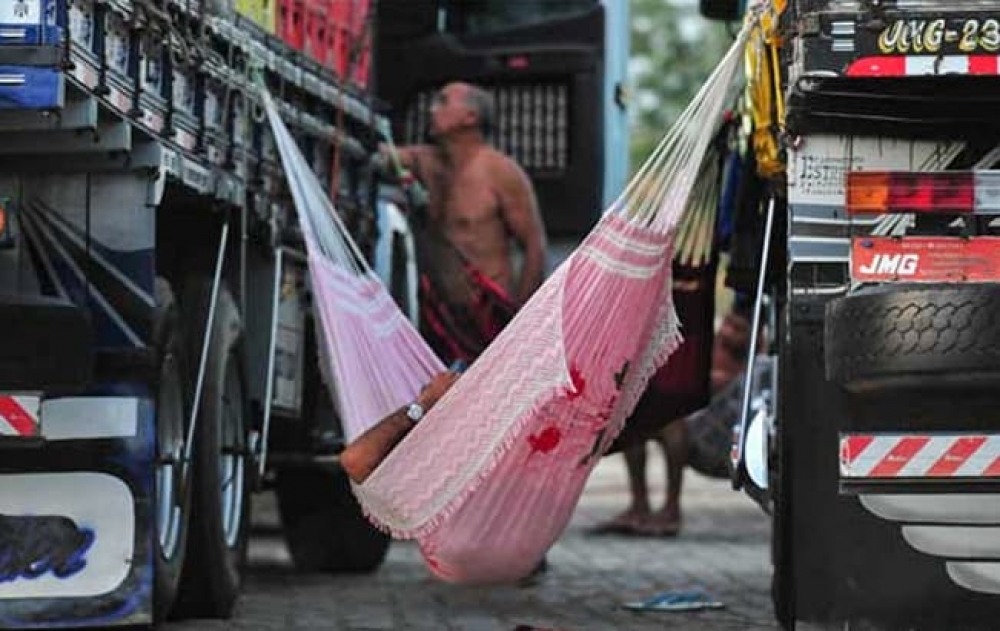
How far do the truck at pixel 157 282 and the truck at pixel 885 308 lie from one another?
1.84 meters

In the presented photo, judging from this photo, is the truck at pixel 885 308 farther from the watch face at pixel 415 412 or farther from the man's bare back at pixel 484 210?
the man's bare back at pixel 484 210

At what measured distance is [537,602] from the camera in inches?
360

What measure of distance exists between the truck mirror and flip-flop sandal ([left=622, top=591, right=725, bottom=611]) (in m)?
2.13

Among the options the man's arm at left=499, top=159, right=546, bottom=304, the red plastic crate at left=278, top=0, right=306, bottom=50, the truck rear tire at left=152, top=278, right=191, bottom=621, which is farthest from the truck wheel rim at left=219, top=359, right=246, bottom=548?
the man's arm at left=499, top=159, right=546, bottom=304

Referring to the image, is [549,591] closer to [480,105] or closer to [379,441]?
[480,105]

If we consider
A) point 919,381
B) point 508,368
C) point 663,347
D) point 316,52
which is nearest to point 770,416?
point 663,347

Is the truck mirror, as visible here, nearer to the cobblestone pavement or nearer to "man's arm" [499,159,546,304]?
"man's arm" [499,159,546,304]

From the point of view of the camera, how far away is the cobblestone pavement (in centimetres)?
827

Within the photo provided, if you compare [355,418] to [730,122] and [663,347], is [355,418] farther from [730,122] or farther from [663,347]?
[730,122]

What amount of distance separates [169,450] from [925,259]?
2.41m

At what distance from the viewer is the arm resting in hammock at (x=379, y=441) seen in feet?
23.5

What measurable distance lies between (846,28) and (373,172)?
4.17m

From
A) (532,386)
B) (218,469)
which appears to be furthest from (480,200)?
(532,386)

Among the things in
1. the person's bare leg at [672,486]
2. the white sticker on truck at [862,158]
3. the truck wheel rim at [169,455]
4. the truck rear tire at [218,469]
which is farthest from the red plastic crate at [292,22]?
the person's bare leg at [672,486]
